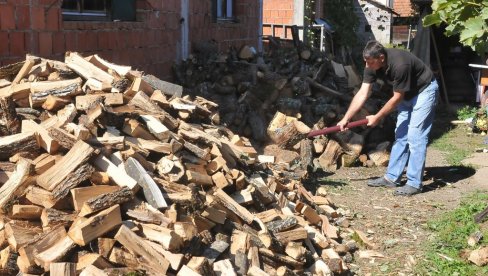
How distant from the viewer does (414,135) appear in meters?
6.69

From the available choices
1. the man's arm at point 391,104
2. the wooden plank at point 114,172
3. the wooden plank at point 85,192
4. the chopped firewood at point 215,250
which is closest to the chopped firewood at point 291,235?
the chopped firewood at point 215,250

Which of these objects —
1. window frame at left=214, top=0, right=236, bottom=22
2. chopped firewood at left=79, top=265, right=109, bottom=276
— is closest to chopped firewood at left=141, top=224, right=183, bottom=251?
chopped firewood at left=79, top=265, right=109, bottom=276

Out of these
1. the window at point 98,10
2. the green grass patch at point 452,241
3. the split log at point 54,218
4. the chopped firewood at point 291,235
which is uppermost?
the window at point 98,10

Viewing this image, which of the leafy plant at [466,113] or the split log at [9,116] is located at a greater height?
the split log at [9,116]

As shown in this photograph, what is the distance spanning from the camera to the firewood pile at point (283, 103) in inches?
302

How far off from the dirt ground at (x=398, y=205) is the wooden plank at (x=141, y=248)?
6.39 ft

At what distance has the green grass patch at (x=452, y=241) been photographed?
4676 mm

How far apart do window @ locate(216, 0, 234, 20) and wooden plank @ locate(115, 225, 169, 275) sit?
7.24m

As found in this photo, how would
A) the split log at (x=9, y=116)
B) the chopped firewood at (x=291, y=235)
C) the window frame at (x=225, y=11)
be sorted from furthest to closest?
the window frame at (x=225, y=11) → the chopped firewood at (x=291, y=235) → the split log at (x=9, y=116)

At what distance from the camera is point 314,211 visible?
532 cm

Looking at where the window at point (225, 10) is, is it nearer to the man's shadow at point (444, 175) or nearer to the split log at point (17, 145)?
the man's shadow at point (444, 175)

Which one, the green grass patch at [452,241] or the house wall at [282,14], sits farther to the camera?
the house wall at [282,14]

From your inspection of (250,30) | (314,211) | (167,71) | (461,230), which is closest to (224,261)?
(314,211)

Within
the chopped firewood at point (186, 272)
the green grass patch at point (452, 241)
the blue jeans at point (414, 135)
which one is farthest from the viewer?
the blue jeans at point (414, 135)
